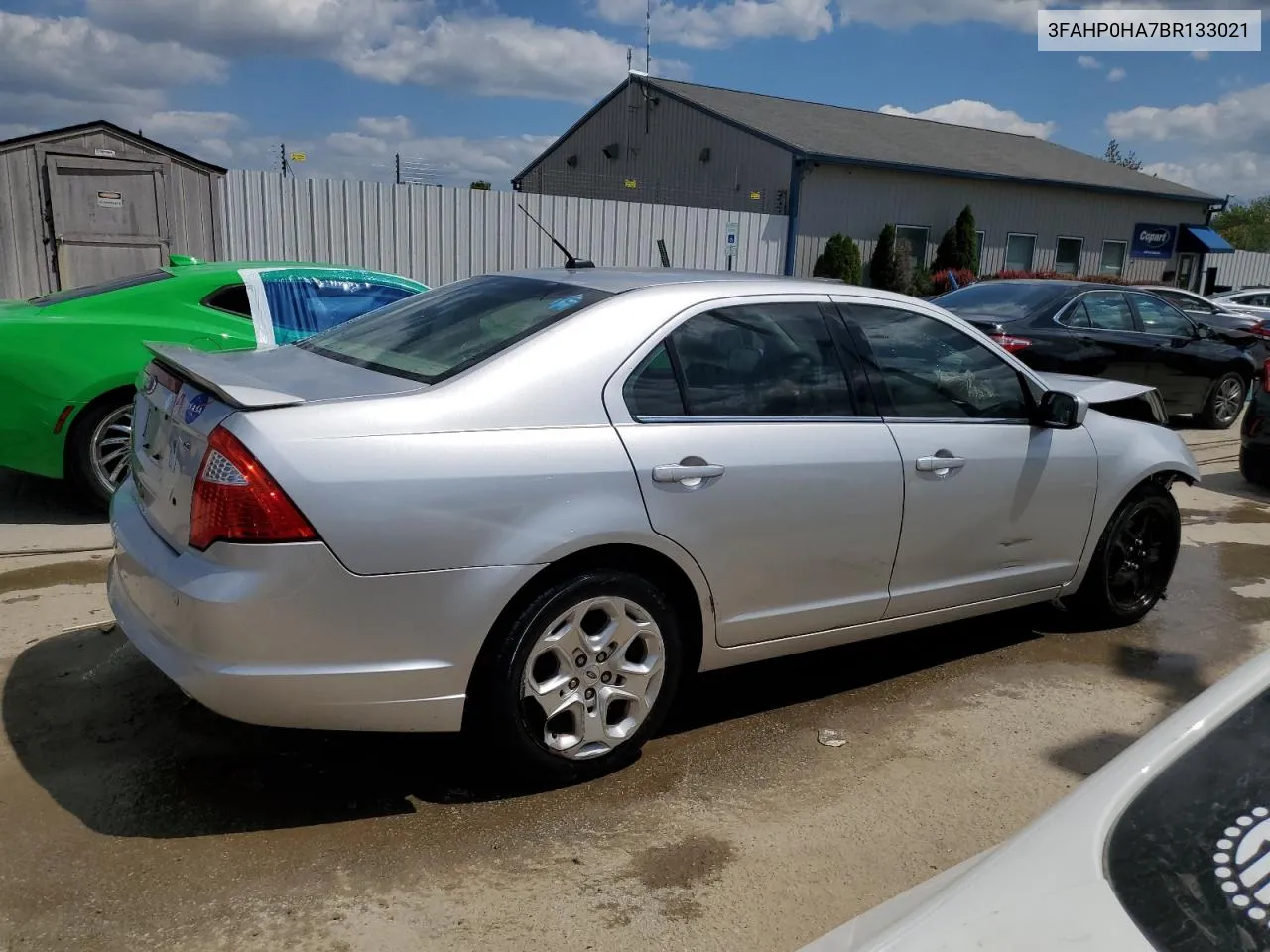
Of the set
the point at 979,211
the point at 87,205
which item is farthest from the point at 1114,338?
the point at 979,211

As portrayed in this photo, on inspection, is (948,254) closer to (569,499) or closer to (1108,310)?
(1108,310)

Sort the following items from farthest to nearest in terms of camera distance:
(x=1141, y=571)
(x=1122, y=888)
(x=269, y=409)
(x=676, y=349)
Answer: (x=1141, y=571) < (x=676, y=349) < (x=269, y=409) < (x=1122, y=888)

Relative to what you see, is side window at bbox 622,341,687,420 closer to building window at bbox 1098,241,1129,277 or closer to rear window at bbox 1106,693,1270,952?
rear window at bbox 1106,693,1270,952

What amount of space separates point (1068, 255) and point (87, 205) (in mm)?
24557

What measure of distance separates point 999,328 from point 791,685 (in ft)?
20.6

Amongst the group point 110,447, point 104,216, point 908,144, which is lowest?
point 110,447

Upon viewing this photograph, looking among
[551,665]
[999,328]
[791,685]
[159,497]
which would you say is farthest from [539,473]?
[999,328]

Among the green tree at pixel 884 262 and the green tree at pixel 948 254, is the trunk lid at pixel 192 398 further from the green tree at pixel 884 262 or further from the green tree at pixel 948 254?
the green tree at pixel 948 254

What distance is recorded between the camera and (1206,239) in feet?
99.0

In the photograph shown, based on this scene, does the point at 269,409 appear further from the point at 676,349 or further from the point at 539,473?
the point at 676,349

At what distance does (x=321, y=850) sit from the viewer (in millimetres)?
2820

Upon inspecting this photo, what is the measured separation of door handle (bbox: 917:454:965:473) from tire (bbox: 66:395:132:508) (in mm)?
4127

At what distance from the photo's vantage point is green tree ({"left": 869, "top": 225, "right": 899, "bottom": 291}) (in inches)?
904

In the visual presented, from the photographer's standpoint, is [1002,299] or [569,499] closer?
[569,499]
